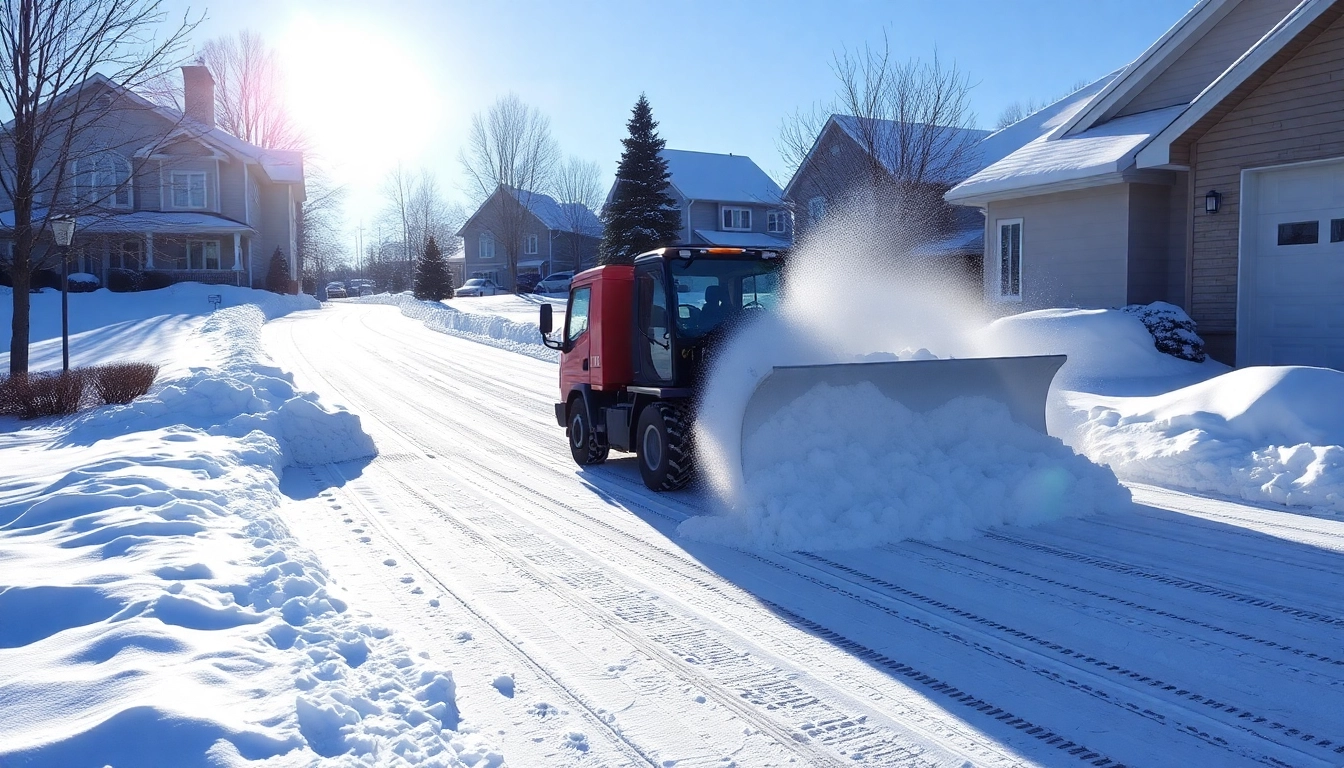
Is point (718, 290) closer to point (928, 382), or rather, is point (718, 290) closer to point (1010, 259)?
point (928, 382)

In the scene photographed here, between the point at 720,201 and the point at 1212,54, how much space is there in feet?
111

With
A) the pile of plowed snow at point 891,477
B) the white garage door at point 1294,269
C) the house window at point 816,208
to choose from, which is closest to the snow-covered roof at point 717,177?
the house window at point 816,208

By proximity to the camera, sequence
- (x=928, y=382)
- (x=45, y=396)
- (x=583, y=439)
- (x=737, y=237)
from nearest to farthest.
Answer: (x=928, y=382), (x=583, y=439), (x=45, y=396), (x=737, y=237)

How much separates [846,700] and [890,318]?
16.5 ft

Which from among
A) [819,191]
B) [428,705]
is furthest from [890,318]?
[819,191]

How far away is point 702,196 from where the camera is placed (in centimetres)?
4881

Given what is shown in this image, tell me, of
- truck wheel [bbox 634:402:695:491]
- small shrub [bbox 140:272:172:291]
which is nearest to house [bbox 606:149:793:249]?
small shrub [bbox 140:272:172:291]

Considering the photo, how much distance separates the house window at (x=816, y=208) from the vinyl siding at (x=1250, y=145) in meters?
12.0

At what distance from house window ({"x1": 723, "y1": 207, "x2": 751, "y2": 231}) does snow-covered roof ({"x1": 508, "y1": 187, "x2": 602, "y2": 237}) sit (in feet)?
42.1

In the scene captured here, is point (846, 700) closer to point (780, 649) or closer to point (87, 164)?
point (780, 649)

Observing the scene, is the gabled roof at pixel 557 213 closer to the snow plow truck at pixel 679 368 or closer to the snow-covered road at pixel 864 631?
the snow plow truck at pixel 679 368

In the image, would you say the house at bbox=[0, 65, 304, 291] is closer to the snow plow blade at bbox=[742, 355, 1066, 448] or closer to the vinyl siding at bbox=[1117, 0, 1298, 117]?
the vinyl siding at bbox=[1117, 0, 1298, 117]

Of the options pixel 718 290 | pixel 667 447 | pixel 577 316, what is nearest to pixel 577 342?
pixel 577 316

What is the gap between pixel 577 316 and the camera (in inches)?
432
